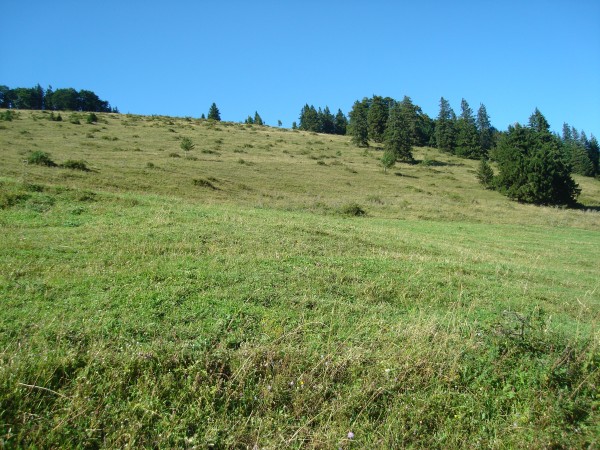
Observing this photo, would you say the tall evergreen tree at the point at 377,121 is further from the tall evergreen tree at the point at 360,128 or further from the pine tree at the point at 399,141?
the pine tree at the point at 399,141

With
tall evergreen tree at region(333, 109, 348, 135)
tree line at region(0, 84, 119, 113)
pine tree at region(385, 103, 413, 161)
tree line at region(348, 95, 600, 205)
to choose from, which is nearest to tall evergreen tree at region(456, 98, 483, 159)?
tree line at region(348, 95, 600, 205)

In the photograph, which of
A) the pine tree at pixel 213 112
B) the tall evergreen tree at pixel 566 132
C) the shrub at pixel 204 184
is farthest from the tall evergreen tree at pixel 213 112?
the tall evergreen tree at pixel 566 132

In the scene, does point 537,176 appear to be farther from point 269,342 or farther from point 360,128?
point 269,342

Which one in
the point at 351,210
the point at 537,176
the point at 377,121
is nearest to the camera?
the point at 351,210

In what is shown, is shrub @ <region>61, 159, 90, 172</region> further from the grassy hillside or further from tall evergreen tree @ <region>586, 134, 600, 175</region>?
tall evergreen tree @ <region>586, 134, 600, 175</region>

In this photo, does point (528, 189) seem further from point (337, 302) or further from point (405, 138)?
point (337, 302)

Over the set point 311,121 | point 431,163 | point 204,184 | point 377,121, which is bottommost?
point 204,184

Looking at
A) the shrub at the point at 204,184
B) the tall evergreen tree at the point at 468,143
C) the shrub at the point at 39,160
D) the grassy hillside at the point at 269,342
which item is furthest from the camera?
the tall evergreen tree at the point at 468,143

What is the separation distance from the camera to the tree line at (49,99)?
88.1 metres

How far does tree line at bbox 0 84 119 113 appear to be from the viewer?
88.1 metres

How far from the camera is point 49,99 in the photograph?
301 feet

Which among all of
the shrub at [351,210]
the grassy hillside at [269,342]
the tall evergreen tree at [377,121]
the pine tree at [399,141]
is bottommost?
the grassy hillside at [269,342]

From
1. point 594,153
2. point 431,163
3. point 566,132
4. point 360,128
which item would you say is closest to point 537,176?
point 431,163

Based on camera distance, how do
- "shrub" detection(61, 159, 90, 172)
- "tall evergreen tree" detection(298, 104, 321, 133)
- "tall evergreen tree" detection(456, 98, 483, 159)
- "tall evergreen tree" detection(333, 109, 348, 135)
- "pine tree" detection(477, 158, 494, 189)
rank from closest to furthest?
"shrub" detection(61, 159, 90, 172) → "pine tree" detection(477, 158, 494, 189) → "tall evergreen tree" detection(456, 98, 483, 159) → "tall evergreen tree" detection(298, 104, 321, 133) → "tall evergreen tree" detection(333, 109, 348, 135)
